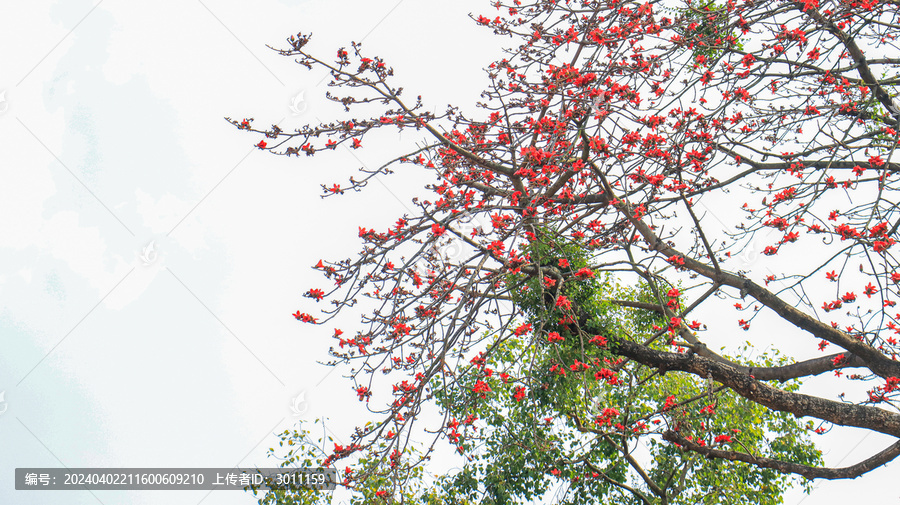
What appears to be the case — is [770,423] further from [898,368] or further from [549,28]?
[549,28]

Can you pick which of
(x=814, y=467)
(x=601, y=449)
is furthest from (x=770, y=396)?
(x=601, y=449)

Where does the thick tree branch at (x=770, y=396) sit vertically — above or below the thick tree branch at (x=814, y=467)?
above

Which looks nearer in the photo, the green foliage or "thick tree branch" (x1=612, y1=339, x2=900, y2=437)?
"thick tree branch" (x1=612, y1=339, x2=900, y2=437)

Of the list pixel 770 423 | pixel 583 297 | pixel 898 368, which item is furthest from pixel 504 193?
pixel 770 423

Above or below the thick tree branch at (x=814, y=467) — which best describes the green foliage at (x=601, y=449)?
above

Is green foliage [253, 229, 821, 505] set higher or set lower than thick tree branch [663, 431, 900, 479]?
higher

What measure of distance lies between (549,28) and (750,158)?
1.79 meters

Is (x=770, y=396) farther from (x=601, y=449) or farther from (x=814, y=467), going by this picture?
(x=601, y=449)

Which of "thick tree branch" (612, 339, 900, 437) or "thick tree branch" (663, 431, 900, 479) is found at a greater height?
"thick tree branch" (612, 339, 900, 437)

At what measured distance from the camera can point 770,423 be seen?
243 inches

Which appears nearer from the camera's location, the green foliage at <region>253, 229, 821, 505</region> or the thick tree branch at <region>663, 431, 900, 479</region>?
the thick tree branch at <region>663, 431, 900, 479</region>

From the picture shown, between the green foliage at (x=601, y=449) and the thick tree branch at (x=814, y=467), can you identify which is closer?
the thick tree branch at (x=814, y=467)

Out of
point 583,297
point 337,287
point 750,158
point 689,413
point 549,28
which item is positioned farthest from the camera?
point 689,413

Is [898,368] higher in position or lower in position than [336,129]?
lower
